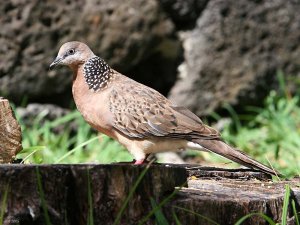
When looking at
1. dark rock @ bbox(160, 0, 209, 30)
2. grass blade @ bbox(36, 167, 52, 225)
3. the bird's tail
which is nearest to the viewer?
grass blade @ bbox(36, 167, 52, 225)

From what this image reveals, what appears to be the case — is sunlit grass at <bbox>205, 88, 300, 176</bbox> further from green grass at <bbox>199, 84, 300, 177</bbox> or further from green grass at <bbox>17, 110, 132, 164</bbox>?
green grass at <bbox>17, 110, 132, 164</bbox>

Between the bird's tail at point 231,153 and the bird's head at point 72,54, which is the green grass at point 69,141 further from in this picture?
the bird's tail at point 231,153

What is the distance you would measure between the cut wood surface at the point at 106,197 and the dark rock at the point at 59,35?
3.44 meters

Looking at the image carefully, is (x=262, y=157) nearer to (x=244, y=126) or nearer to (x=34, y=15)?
(x=244, y=126)

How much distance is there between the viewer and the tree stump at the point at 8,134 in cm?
409

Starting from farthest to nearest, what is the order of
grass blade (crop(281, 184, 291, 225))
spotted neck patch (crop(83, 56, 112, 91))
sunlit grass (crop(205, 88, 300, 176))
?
sunlit grass (crop(205, 88, 300, 176)) < spotted neck patch (crop(83, 56, 112, 91)) < grass blade (crop(281, 184, 291, 225))

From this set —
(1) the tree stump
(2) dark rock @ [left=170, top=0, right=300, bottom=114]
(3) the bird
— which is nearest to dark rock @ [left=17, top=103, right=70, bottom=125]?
(2) dark rock @ [left=170, top=0, right=300, bottom=114]

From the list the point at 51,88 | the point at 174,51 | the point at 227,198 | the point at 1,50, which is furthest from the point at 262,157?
the point at 227,198

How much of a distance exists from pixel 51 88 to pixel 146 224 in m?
3.76

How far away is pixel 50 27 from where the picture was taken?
674 cm

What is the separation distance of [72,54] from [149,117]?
0.76 metres

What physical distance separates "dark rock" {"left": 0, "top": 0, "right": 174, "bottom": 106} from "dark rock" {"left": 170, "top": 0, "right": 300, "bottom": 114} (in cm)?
44

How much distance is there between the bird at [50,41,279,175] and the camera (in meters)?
5.11

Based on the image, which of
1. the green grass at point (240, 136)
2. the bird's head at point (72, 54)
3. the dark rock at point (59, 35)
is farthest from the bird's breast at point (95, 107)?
the dark rock at point (59, 35)
